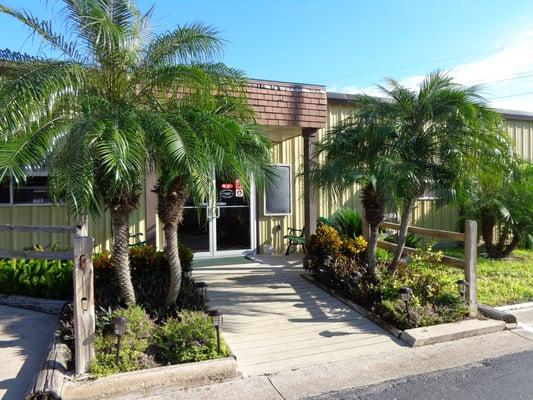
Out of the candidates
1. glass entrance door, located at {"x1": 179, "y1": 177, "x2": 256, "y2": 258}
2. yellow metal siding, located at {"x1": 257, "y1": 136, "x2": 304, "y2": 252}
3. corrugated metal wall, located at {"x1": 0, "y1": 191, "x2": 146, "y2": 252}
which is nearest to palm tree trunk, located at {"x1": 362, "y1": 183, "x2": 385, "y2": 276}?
glass entrance door, located at {"x1": 179, "y1": 177, "x2": 256, "y2": 258}

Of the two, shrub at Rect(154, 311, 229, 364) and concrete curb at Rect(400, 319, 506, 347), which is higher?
shrub at Rect(154, 311, 229, 364)

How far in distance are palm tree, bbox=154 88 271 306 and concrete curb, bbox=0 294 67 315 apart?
1989 mm

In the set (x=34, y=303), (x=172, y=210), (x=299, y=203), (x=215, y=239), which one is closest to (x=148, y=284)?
(x=172, y=210)

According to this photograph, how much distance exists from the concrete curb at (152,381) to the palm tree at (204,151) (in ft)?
4.34

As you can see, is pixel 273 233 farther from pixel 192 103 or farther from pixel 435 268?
pixel 192 103

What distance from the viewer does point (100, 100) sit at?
4332mm

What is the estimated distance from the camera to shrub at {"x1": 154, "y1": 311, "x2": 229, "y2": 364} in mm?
4152

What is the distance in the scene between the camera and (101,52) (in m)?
4.53

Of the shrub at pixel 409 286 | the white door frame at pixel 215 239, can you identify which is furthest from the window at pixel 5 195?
the shrub at pixel 409 286

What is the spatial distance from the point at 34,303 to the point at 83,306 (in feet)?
9.11

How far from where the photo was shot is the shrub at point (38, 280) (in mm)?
6309

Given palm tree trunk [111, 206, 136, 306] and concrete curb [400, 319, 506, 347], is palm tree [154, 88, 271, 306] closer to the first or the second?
palm tree trunk [111, 206, 136, 306]

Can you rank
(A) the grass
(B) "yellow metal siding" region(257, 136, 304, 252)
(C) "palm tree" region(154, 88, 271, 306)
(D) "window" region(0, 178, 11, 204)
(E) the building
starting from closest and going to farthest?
(C) "palm tree" region(154, 88, 271, 306), (A) the grass, (E) the building, (D) "window" region(0, 178, 11, 204), (B) "yellow metal siding" region(257, 136, 304, 252)

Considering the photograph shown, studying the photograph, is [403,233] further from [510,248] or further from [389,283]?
[510,248]
